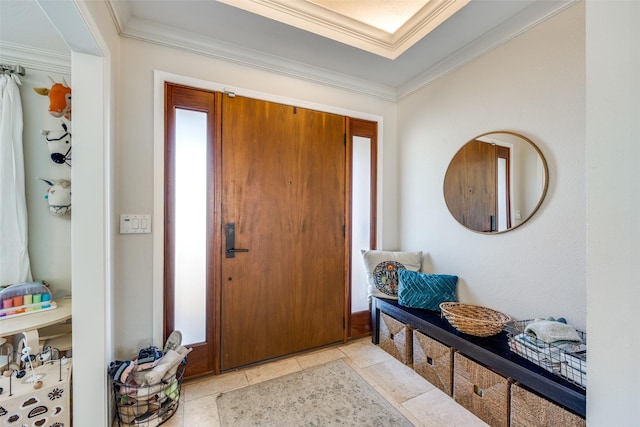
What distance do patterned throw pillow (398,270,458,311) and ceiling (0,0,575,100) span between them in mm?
1752

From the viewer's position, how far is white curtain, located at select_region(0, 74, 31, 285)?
179 centimetres

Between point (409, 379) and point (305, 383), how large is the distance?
76cm

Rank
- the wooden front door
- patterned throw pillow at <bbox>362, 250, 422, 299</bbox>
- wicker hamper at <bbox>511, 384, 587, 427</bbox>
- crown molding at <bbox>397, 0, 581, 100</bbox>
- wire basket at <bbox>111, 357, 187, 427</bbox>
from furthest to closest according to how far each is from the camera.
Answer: patterned throw pillow at <bbox>362, 250, 422, 299</bbox> < the wooden front door < crown molding at <bbox>397, 0, 581, 100</bbox> < wire basket at <bbox>111, 357, 187, 427</bbox> < wicker hamper at <bbox>511, 384, 587, 427</bbox>

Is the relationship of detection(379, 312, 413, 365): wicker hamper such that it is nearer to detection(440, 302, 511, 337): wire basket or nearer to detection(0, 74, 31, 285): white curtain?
detection(440, 302, 511, 337): wire basket

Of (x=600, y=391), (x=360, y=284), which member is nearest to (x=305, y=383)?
(x=360, y=284)

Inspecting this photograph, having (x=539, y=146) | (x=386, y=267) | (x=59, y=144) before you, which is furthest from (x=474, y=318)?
(x=59, y=144)

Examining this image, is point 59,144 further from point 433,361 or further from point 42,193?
point 433,361

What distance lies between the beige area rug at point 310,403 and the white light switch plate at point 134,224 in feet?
4.08

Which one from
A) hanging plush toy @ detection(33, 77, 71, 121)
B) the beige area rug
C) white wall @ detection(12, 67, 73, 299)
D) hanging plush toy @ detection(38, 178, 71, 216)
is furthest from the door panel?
white wall @ detection(12, 67, 73, 299)

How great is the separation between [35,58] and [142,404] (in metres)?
2.51

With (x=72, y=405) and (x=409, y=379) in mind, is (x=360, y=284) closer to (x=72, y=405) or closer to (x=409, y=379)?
(x=409, y=379)

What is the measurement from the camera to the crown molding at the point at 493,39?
5.15 feet

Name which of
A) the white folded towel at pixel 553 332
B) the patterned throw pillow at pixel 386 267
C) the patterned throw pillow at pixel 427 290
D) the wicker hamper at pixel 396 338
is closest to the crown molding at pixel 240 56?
the patterned throw pillow at pixel 386 267

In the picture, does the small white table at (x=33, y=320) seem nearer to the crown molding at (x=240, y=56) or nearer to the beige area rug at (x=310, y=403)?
the beige area rug at (x=310, y=403)
